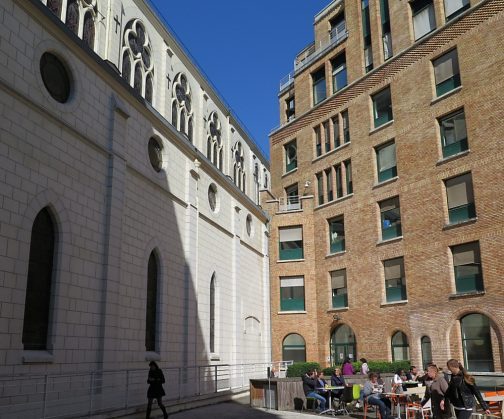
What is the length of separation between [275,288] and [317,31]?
55.0ft

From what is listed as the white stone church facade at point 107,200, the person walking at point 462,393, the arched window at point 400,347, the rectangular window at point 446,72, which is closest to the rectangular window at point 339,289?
the arched window at point 400,347

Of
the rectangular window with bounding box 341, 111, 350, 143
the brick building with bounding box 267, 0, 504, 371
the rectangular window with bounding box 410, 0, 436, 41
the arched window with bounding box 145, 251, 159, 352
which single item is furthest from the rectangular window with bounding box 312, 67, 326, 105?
the arched window with bounding box 145, 251, 159, 352

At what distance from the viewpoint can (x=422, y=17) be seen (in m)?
27.9

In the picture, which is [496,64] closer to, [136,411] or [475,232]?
[475,232]

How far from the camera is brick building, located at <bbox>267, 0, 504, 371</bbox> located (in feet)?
75.7

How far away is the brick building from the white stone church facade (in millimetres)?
6082

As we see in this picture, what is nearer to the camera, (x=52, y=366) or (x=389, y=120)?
(x=52, y=366)

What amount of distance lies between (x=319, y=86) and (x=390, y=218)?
36.6ft

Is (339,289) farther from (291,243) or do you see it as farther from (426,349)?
(426,349)

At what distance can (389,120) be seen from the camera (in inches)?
1114

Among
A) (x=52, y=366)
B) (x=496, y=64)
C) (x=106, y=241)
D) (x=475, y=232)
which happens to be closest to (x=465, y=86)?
(x=496, y=64)

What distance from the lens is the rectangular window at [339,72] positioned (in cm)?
3250

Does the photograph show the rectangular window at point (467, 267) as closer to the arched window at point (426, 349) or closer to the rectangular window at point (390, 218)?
the arched window at point (426, 349)

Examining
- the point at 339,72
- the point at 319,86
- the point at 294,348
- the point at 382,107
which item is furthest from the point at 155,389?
the point at 319,86
